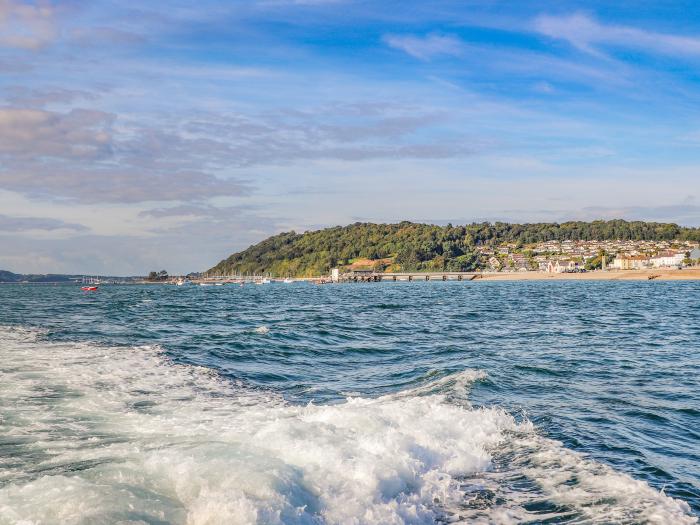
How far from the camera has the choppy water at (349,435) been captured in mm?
6902

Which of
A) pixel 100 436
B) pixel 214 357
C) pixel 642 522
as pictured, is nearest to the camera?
pixel 642 522

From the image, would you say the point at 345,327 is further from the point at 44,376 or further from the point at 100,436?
the point at 100,436

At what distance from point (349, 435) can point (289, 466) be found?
6.36ft

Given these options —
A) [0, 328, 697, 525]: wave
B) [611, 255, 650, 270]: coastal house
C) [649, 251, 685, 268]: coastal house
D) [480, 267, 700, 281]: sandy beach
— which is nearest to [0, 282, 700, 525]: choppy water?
[0, 328, 697, 525]: wave

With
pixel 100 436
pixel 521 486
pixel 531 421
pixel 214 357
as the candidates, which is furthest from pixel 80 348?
pixel 521 486

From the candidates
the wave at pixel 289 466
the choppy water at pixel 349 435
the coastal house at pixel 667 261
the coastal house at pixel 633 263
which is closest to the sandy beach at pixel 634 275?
the coastal house at pixel 667 261

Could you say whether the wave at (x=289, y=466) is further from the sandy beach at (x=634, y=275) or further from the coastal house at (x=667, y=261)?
the coastal house at (x=667, y=261)

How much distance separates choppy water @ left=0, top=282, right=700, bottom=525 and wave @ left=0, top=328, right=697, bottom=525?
0.03 meters

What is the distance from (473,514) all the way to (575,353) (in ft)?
52.0

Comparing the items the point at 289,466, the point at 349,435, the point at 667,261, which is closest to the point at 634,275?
the point at 667,261

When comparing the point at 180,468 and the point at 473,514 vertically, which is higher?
the point at 180,468

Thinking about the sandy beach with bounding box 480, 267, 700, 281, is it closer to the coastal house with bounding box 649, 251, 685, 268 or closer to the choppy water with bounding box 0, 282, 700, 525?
the coastal house with bounding box 649, 251, 685, 268

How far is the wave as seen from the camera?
6.56 metres

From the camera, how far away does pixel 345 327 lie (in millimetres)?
33250
